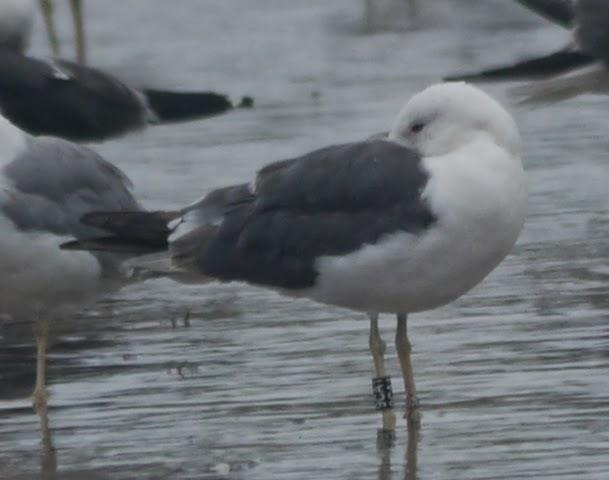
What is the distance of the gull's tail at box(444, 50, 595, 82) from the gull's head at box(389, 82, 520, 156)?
12.7 feet

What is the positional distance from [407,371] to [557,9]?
188 inches

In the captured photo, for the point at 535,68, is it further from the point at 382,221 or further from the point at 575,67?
the point at 382,221

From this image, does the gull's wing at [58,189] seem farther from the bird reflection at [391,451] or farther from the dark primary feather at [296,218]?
the bird reflection at [391,451]

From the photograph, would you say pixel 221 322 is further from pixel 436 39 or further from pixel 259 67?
pixel 436 39

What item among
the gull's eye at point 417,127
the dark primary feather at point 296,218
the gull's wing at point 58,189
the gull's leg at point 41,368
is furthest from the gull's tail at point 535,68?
the gull's eye at point 417,127

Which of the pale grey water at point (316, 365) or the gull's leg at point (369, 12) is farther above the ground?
the gull's leg at point (369, 12)

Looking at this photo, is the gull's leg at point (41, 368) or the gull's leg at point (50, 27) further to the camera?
the gull's leg at point (50, 27)

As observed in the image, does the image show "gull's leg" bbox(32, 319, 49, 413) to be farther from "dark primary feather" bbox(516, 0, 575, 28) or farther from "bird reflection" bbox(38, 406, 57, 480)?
"dark primary feather" bbox(516, 0, 575, 28)

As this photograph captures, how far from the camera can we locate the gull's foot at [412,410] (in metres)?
6.61

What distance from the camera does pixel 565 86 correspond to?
10789mm

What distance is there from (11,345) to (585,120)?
184 inches

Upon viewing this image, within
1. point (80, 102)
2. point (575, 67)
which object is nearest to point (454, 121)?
point (80, 102)

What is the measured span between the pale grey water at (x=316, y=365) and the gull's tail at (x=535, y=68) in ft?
1.44

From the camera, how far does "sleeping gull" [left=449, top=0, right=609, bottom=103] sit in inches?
423
